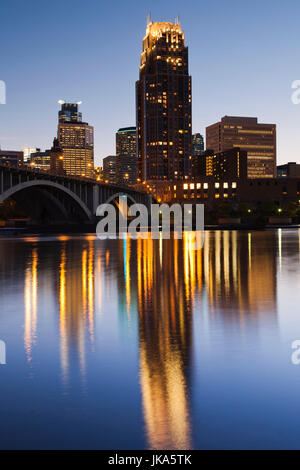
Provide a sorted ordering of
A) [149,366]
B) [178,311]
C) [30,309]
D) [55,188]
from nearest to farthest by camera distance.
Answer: [149,366] → [178,311] → [30,309] → [55,188]

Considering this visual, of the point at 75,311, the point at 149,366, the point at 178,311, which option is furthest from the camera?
the point at 75,311

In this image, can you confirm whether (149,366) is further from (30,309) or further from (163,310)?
(30,309)

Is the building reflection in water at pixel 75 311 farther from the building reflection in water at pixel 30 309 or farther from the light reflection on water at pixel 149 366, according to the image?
the building reflection in water at pixel 30 309

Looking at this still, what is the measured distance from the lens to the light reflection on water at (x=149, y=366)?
4863mm

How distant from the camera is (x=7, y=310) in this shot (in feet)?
38.2

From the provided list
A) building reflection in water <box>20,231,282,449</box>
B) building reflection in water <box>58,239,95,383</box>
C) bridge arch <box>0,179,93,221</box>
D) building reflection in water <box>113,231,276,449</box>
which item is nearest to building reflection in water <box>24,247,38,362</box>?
building reflection in water <box>20,231,282,449</box>

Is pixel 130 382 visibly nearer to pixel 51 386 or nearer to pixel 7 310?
pixel 51 386

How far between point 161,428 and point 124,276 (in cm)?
1316

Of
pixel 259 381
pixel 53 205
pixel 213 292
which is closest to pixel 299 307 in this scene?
pixel 213 292

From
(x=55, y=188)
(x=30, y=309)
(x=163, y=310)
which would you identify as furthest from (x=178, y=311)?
(x=55, y=188)

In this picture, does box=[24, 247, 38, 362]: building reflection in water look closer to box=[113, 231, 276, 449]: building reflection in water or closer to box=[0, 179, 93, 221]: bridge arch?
box=[113, 231, 276, 449]: building reflection in water

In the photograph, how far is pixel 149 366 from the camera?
6.98m

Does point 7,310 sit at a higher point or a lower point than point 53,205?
lower
